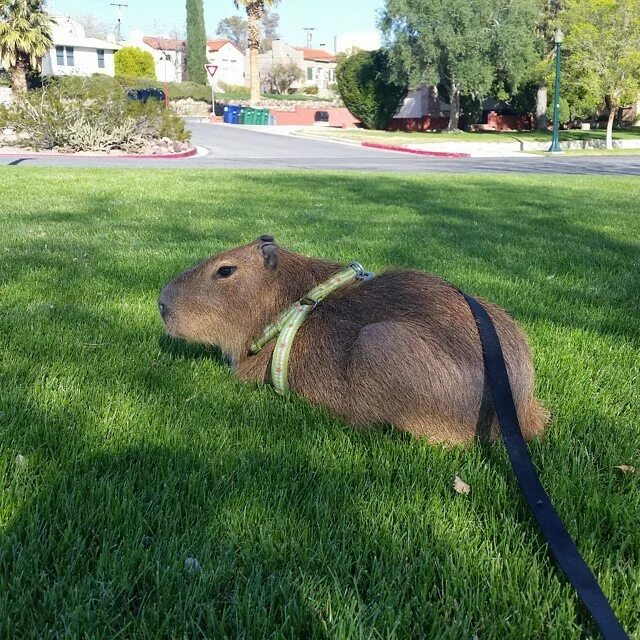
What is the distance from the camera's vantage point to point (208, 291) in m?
3.29

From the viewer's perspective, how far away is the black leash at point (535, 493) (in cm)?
166

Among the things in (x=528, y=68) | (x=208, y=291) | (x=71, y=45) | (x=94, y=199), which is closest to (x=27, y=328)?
(x=208, y=291)

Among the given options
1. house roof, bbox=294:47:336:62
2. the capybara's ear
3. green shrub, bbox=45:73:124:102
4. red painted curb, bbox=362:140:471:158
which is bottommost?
red painted curb, bbox=362:140:471:158

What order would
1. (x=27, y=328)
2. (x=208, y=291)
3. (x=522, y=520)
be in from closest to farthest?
(x=522, y=520) → (x=208, y=291) → (x=27, y=328)

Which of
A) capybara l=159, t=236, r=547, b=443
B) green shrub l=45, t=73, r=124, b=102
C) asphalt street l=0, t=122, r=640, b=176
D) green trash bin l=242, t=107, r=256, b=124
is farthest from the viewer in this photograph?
green trash bin l=242, t=107, r=256, b=124

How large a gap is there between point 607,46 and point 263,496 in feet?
123

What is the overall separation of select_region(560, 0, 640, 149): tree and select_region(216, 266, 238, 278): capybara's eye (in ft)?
117

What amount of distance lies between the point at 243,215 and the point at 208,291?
19.6ft

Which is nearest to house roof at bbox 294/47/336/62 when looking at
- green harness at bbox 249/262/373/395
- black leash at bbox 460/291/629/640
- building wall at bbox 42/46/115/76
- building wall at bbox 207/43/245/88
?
building wall at bbox 207/43/245/88

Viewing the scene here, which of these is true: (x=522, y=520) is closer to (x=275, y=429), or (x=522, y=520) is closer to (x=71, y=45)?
(x=275, y=429)

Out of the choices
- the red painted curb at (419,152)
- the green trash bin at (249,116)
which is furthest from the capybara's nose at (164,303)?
the green trash bin at (249,116)

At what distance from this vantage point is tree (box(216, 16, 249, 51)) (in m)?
115

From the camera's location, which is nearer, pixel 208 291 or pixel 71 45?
pixel 208 291

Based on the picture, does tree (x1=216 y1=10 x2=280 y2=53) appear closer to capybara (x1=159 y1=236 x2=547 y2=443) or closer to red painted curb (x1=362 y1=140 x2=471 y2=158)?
red painted curb (x1=362 y1=140 x2=471 y2=158)
